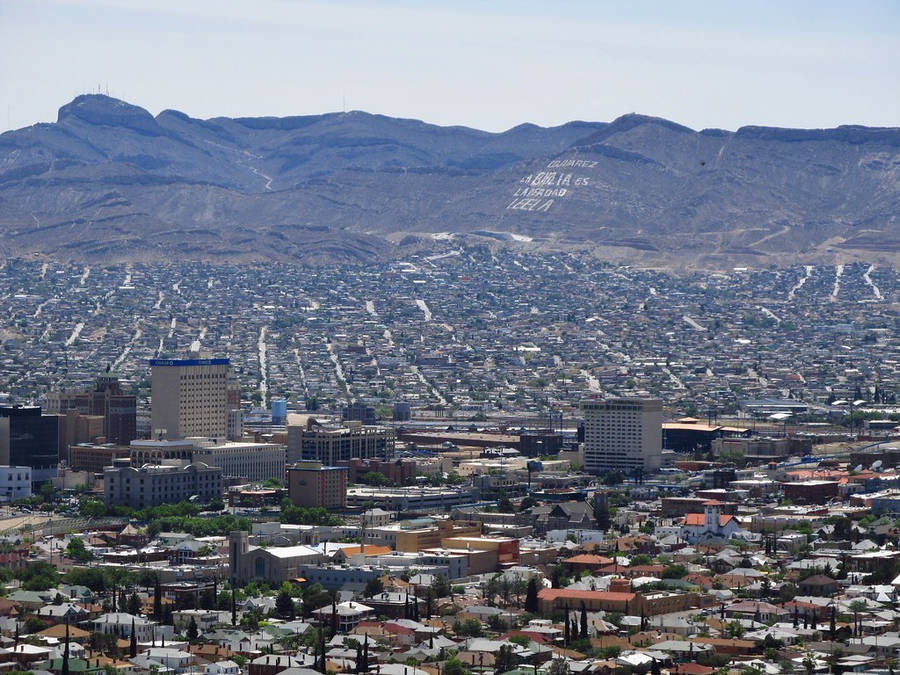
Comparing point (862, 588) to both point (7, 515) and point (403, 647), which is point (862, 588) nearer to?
point (403, 647)

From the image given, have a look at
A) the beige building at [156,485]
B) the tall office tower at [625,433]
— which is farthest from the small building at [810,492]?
the beige building at [156,485]

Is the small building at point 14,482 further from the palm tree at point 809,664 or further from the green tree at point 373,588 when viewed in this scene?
the palm tree at point 809,664

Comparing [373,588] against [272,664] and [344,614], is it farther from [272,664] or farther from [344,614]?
[272,664]

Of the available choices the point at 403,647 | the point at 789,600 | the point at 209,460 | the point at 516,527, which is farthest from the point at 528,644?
the point at 209,460

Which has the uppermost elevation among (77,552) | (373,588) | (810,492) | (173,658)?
(810,492)

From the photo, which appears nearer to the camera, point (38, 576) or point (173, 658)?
point (173, 658)

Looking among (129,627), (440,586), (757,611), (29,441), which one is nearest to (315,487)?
(29,441)

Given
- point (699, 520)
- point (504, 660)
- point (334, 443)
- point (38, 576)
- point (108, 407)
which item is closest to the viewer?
point (504, 660)
